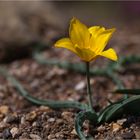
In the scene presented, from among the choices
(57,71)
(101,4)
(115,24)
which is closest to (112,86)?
(57,71)

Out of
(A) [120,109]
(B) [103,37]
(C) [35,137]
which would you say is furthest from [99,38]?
(C) [35,137]

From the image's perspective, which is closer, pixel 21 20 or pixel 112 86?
pixel 112 86

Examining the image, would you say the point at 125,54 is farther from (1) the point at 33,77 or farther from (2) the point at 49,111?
(2) the point at 49,111

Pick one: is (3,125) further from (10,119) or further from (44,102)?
(44,102)

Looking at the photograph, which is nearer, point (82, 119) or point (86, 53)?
point (86, 53)

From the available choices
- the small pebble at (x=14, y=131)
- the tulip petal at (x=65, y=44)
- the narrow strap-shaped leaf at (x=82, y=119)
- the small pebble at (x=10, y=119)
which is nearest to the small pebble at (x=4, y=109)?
the small pebble at (x=10, y=119)

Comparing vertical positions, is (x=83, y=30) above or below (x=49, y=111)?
above
